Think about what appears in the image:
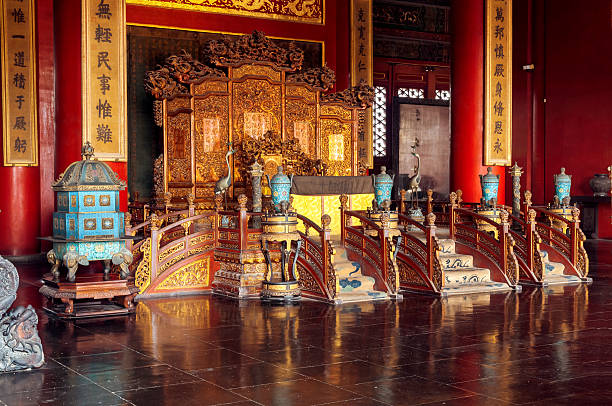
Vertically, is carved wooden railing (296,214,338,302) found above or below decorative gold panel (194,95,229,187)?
below

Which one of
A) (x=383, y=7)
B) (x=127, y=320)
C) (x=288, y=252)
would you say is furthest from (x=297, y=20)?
(x=127, y=320)

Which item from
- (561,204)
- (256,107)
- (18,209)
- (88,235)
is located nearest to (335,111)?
(256,107)

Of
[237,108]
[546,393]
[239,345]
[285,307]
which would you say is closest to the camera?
[546,393]

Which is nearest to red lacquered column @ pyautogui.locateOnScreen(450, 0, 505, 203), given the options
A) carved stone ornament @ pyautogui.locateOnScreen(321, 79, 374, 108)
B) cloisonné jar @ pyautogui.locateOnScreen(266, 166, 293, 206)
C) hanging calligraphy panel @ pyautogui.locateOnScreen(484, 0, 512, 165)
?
hanging calligraphy panel @ pyautogui.locateOnScreen(484, 0, 512, 165)

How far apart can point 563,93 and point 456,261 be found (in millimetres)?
6568

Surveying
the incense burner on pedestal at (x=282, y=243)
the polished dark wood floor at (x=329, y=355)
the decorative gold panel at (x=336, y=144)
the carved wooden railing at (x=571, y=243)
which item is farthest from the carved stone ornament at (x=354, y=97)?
the polished dark wood floor at (x=329, y=355)

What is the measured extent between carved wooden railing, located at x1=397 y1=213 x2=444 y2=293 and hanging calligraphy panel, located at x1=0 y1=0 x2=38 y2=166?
525 cm

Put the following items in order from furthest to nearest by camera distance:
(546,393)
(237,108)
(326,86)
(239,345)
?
(326,86) → (237,108) → (239,345) → (546,393)

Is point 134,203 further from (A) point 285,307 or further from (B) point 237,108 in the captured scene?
(A) point 285,307

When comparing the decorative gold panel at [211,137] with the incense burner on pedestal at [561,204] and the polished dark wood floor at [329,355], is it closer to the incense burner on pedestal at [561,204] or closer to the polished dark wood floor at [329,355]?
the polished dark wood floor at [329,355]

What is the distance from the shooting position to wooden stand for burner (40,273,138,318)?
6043mm

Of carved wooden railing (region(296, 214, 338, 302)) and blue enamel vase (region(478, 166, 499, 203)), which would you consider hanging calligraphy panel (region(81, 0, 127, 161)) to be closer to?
carved wooden railing (region(296, 214, 338, 302))

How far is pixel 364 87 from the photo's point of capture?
11.4 meters

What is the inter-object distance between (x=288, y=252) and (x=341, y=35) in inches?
256
